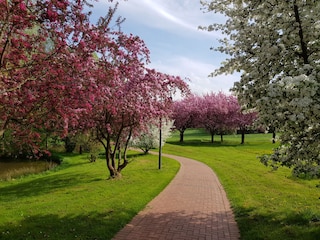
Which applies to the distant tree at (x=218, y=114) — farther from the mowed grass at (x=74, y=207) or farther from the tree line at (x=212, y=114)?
the mowed grass at (x=74, y=207)

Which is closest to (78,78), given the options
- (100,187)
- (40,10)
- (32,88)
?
(32,88)

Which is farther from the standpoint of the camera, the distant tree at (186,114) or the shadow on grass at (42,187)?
the distant tree at (186,114)

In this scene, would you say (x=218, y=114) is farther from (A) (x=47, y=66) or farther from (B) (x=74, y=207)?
(A) (x=47, y=66)

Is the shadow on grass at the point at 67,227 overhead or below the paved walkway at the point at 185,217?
overhead

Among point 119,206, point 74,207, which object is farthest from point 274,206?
point 74,207

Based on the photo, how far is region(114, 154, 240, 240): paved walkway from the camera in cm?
902

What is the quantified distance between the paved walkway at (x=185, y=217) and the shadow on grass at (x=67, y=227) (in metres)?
0.43

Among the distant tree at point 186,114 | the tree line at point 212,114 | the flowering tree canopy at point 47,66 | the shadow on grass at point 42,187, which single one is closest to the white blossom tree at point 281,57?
the flowering tree canopy at point 47,66

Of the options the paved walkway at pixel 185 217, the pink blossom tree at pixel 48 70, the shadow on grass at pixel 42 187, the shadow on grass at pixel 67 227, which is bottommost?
the shadow on grass at pixel 42 187

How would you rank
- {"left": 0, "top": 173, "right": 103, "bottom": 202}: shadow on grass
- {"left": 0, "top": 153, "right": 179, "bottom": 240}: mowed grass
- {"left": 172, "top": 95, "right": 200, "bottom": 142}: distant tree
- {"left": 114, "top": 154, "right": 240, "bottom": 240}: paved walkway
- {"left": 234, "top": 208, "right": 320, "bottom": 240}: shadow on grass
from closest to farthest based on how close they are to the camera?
{"left": 234, "top": 208, "right": 320, "bottom": 240}: shadow on grass < {"left": 114, "top": 154, "right": 240, "bottom": 240}: paved walkway < {"left": 0, "top": 153, "right": 179, "bottom": 240}: mowed grass < {"left": 0, "top": 173, "right": 103, "bottom": 202}: shadow on grass < {"left": 172, "top": 95, "right": 200, "bottom": 142}: distant tree

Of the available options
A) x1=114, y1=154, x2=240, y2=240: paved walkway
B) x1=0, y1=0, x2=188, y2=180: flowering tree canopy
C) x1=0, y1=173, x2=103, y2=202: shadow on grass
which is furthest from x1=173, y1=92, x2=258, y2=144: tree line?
x1=0, y1=0, x2=188, y2=180: flowering tree canopy

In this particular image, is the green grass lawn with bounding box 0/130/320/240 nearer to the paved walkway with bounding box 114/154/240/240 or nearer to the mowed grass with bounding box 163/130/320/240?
the mowed grass with bounding box 163/130/320/240

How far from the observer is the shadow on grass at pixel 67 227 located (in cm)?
873

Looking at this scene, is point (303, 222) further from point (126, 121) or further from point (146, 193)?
point (126, 121)
